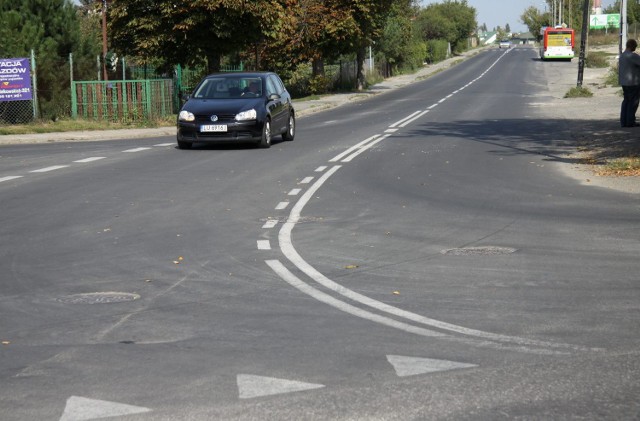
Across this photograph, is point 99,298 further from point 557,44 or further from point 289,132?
point 557,44

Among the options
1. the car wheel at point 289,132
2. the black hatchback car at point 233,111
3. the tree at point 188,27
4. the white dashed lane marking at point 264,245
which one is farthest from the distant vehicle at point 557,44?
the white dashed lane marking at point 264,245

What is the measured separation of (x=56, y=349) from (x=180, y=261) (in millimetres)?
3433

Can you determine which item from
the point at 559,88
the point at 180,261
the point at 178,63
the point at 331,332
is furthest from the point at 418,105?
the point at 331,332

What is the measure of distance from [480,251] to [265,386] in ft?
16.7

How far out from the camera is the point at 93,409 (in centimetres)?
563

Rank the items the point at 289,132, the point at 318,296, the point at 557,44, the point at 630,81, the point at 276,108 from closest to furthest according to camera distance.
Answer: the point at 318,296 < the point at 276,108 < the point at 630,81 < the point at 289,132 < the point at 557,44

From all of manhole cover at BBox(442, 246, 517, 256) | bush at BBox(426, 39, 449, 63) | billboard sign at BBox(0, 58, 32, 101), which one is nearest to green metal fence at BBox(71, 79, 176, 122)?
Answer: billboard sign at BBox(0, 58, 32, 101)

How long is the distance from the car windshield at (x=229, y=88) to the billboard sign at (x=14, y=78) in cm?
830

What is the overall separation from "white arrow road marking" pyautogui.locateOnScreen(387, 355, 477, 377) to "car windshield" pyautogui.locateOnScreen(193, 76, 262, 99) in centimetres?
1873

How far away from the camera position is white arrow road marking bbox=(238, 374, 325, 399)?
5875 millimetres

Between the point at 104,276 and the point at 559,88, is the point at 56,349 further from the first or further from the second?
the point at 559,88

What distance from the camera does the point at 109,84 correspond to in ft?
114

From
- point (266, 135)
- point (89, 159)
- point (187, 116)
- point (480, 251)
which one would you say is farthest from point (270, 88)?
point (480, 251)

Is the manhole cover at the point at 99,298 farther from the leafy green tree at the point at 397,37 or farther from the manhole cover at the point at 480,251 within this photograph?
the leafy green tree at the point at 397,37
